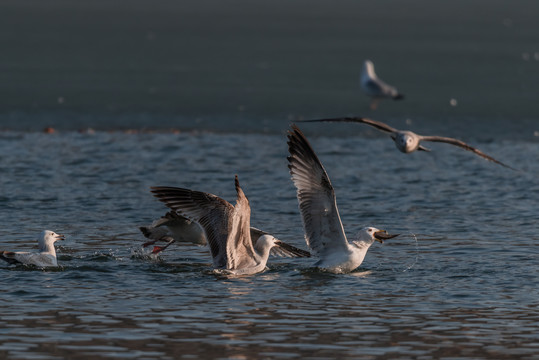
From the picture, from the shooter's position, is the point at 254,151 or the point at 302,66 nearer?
the point at 254,151

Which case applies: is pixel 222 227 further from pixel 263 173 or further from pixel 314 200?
pixel 263 173

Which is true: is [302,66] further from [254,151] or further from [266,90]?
[254,151]

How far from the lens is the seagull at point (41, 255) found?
1074 centimetres

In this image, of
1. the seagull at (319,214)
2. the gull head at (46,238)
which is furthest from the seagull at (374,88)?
the gull head at (46,238)

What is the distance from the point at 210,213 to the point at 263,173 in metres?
5.55

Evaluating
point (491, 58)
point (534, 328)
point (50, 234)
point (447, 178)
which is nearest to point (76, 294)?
point (50, 234)

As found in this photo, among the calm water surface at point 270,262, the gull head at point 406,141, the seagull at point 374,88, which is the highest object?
the seagull at point 374,88

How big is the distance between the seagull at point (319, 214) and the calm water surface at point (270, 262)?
21cm

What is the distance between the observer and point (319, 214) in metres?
11.3

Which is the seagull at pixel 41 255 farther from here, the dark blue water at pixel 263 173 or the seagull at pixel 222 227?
the seagull at pixel 222 227

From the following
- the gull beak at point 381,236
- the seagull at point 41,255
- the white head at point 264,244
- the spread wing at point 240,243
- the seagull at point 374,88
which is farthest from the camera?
the seagull at point 374,88

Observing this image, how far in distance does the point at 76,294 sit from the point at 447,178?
8.35 meters

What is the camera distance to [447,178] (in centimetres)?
1664

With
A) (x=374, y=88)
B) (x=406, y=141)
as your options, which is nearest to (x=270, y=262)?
(x=406, y=141)
